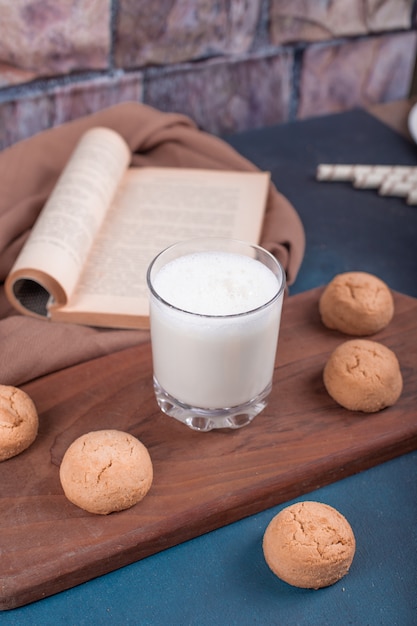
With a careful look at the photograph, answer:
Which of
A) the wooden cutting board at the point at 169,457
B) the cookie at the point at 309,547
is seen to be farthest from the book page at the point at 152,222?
the cookie at the point at 309,547

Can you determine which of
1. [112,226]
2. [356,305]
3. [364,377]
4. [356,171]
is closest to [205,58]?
[356,171]

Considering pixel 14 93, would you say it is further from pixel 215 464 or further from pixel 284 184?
pixel 215 464

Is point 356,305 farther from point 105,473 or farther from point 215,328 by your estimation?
point 105,473

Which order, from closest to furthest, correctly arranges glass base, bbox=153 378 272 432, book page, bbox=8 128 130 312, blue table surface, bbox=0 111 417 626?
blue table surface, bbox=0 111 417 626 < glass base, bbox=153 378 272 432 < book page, bbox=8 128 130 312

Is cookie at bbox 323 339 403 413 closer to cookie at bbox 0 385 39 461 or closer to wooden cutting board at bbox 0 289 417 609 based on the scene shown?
wooden cutting board at bbox 0 289 417 609

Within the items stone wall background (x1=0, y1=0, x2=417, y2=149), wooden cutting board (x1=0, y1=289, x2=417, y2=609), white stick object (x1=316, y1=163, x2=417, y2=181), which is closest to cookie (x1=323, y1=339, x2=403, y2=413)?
wooden cutting board (x1=0, y1=289, x2=417, y2=609)

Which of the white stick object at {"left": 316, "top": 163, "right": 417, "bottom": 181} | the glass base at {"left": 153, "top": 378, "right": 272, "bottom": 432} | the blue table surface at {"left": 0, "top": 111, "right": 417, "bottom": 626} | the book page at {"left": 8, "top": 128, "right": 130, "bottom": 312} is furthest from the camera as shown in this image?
the white stick object at {"left": 316, "top": 163, "right": 417, "bottom": 181}
